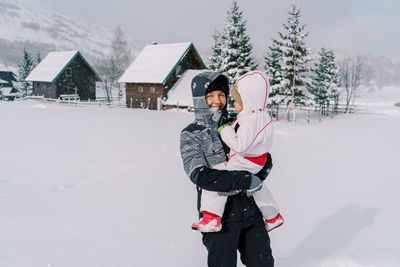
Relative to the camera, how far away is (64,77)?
37250mm

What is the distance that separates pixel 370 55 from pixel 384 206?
701 ft

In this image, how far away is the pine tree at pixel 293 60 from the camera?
98.4ft

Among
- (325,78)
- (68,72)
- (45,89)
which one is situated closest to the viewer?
(68,72)

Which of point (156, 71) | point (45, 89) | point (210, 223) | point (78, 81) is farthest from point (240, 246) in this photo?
point (45, 89)

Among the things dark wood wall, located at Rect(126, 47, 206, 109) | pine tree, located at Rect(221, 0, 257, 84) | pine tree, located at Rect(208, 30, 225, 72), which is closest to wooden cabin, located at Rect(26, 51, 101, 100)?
dark wood wall, located at Rect(126, 47, 206, 109)

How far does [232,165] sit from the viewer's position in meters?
2.21

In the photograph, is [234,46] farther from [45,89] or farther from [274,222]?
[274,222]

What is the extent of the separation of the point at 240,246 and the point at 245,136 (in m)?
1.00

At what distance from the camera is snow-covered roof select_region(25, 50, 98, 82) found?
36.7 m

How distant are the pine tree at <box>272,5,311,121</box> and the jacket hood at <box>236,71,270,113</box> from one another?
30.0m

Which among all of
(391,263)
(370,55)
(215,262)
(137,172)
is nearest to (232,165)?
(215,262)

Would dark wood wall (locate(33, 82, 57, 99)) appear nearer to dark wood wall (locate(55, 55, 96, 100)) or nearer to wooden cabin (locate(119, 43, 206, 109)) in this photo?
dark wood wall (locate(55, 55, 96, 100))

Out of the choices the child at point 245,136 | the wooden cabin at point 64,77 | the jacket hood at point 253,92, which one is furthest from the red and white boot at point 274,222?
the wooden cabin at point 64,77

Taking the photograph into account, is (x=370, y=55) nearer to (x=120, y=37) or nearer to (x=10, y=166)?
(x=120, y=37)
